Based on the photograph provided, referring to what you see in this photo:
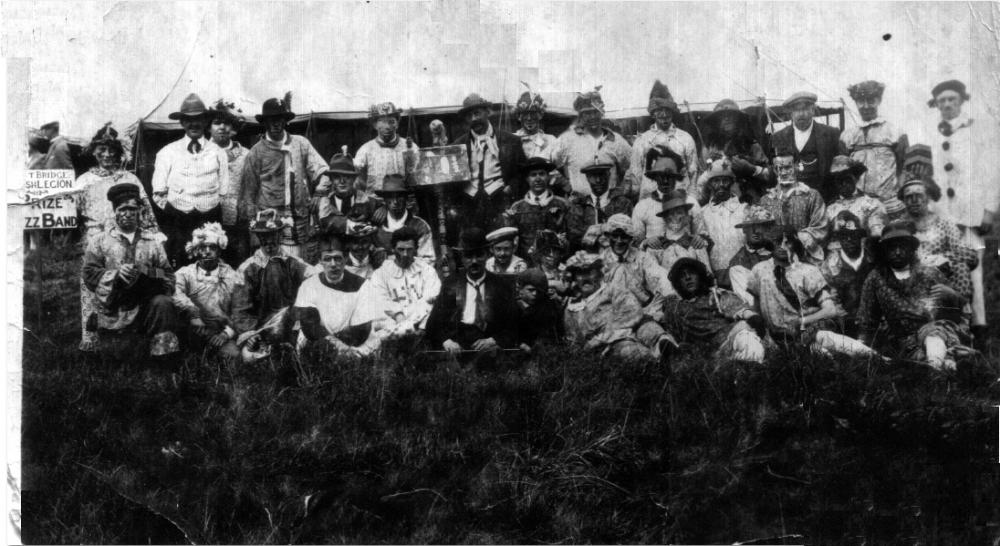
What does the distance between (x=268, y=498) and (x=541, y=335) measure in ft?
6.40

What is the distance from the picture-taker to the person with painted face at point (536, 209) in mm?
5551

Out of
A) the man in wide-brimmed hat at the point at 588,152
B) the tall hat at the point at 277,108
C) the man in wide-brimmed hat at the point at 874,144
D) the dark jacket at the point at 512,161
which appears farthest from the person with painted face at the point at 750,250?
the tall hat at the point at 277,108

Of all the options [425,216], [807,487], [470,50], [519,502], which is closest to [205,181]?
[425,216]

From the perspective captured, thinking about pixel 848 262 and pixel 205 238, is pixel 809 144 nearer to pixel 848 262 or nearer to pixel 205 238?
pixel 848 262

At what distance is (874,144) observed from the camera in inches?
221

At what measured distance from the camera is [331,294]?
5555 mm

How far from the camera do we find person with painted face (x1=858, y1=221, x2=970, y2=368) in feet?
18.3

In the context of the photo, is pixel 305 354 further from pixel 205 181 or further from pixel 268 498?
pixel 205 181

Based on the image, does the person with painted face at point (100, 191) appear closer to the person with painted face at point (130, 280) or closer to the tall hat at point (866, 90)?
the person with painted face at point (130, 280)

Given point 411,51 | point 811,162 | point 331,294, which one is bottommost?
point 331,294

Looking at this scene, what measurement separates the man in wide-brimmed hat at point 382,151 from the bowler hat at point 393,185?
0.8 inches

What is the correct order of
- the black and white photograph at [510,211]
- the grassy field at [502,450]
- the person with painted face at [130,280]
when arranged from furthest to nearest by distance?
the person with painted face at [130,280] < the black and white photograph at [510,211] < the grassy field at [502,450]

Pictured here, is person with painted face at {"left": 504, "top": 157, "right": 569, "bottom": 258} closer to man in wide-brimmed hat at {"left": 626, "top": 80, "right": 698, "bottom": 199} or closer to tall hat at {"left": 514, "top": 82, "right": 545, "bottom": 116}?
tall hat at {"left": 514, "top": 82, "right": 545, "bottom": 116}

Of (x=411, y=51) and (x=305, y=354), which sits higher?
(x=411, y=51)
